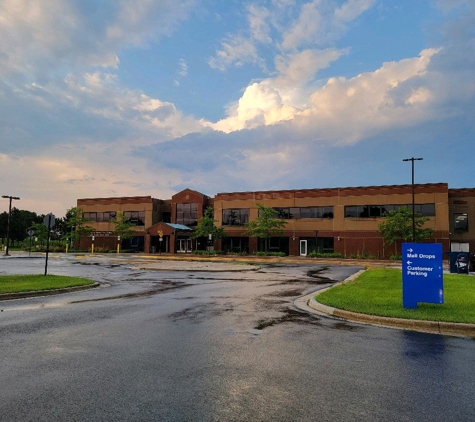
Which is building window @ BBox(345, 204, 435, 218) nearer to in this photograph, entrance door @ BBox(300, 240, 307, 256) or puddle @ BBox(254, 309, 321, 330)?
entrance door @ BBox(300, 240, 307, 256)

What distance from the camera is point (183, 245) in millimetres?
62188

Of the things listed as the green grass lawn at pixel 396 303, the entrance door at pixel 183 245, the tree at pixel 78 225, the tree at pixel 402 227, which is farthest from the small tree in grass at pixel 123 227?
the green grass lawn at pixel 396 303

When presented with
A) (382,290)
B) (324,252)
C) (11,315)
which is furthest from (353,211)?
(11,315)

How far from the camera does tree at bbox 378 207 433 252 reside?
44125 millimetres

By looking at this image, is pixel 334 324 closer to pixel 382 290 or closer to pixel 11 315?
pixel 382 290

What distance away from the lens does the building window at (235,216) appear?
58500 mm

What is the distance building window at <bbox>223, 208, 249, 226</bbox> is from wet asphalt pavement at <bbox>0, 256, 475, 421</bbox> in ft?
159

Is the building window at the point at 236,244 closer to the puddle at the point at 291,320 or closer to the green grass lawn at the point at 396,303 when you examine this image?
the green grass lawn at the point at 396,303

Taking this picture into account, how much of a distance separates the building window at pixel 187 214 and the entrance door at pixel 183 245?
3.58 m

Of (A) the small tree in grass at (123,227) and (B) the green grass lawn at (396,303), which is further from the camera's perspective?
(A) the small tree in grass at (123,227)

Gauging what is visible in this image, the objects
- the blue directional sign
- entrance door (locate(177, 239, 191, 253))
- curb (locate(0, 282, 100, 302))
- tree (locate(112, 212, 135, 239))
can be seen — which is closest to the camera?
the blue directional sign

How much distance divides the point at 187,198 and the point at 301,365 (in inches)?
2357

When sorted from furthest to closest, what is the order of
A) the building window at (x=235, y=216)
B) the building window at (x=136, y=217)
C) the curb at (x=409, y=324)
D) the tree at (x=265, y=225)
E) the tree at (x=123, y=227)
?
the building window at (x=136, y=217) < the tree at (x=123, y=227) < the building window at (x=235, y=216) < the tree at (x=265, y=225) < the curb at (x=409, y=324)

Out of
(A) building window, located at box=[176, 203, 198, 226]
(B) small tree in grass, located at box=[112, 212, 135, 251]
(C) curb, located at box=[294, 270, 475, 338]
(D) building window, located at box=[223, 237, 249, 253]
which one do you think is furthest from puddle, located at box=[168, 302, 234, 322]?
(B) small tree in grass, located at box=[112, 212, 135, 251]
